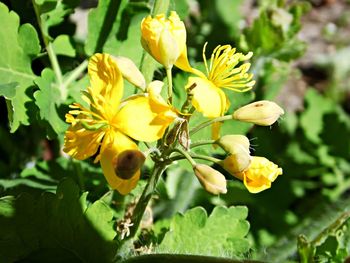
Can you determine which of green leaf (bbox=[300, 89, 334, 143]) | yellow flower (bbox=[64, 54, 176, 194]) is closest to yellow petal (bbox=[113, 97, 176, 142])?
yellow flower (bbox=[64, 54, 176, 194])

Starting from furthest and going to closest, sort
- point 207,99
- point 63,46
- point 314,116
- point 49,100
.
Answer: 1. point 314,116
2. point 63,46
3. point 49,100
4. point 207,99

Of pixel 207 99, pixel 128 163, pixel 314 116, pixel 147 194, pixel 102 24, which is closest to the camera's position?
pixel 128 163

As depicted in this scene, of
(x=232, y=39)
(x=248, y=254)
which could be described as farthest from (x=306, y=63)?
(x=248, y=254)

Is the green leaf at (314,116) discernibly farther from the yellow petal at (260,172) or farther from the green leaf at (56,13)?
the yellow petal at (260,172)

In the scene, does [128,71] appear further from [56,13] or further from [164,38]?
[56,13]

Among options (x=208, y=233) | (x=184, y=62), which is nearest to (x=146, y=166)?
(x=208, y=233)

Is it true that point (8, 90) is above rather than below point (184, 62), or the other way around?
below

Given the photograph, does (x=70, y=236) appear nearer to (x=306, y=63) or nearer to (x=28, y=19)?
(x=28, y=19)
